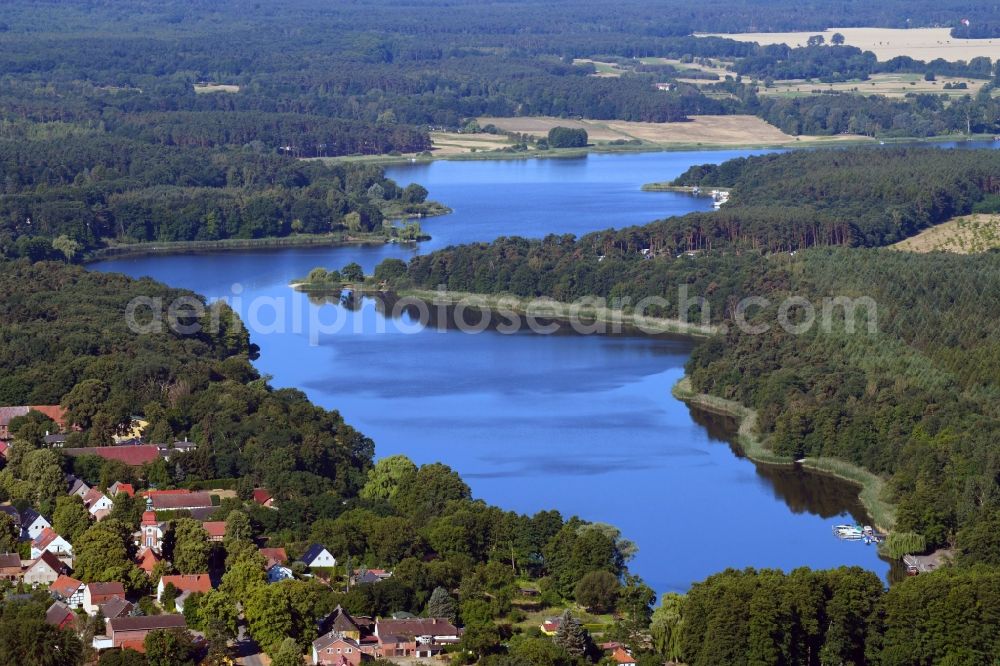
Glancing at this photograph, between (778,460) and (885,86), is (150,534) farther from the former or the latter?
(885,86)

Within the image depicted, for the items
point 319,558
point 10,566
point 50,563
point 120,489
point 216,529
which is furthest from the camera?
point 120,489

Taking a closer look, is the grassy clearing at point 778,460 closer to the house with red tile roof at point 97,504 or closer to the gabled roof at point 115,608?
the house with red tile roof at point 97,504

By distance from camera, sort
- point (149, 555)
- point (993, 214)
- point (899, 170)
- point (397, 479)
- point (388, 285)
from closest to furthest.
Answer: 1. point (149, 555)
2. point (397, 479)
3. point (388, 285)
4. point (993, 214)
5. point (899, 170)

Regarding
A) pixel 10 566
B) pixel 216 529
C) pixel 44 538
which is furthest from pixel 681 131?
pixel 10 566

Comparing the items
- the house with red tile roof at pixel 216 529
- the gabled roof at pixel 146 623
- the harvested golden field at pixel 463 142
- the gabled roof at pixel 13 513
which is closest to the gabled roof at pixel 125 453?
the gabled roof at pixel 13 513

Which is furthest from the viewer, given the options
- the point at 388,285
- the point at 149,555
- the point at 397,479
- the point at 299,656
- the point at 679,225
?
the point at 679,225

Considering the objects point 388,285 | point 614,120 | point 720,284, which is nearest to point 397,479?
point 720,284

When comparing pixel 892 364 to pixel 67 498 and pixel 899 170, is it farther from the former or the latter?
pixel 899 170
